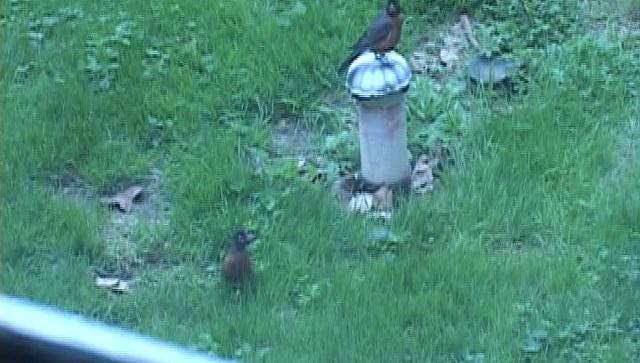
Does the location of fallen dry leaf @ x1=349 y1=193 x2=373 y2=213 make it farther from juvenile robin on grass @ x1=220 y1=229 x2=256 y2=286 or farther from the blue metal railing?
the blue metal railing

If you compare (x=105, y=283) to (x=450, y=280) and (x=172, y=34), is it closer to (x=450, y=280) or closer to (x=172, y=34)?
(x=450, y=280)

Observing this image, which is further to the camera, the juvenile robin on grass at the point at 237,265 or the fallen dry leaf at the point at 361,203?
the fallen dry leaf at the point at 361,203

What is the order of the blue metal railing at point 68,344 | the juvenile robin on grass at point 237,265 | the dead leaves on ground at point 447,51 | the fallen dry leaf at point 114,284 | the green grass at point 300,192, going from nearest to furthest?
the blue metal railing at point 68,344 < the green grass at point 300,192 < the juvenile robin on grass at point 237,265 < the fallen dry leaf at point 114,284 < the dead leaves on ground at point 447,51

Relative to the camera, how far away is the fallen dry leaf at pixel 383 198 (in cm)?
458

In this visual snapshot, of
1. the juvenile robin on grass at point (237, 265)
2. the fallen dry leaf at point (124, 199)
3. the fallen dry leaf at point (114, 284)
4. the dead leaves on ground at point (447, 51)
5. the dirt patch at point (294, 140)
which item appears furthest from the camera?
the dead leaves on ground at point (447, 51)

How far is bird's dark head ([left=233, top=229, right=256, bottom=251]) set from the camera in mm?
4039

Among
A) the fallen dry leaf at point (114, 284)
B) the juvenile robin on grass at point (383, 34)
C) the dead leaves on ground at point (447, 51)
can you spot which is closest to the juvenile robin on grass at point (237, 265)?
the fallen dry leaf at point (114, 284)

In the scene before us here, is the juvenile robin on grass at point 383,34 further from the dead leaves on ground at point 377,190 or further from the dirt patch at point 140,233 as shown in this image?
the dirt patch at point 140,233

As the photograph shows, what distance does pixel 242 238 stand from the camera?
4.12 metres

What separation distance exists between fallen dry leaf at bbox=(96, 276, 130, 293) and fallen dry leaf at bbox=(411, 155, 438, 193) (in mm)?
1182

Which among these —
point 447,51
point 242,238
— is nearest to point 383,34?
point 447,51

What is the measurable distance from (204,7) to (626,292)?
2711 millimetres

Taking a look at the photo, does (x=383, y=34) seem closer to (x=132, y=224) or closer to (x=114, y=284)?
(x=132, y=224)

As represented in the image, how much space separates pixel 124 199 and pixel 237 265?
33.8 inches
